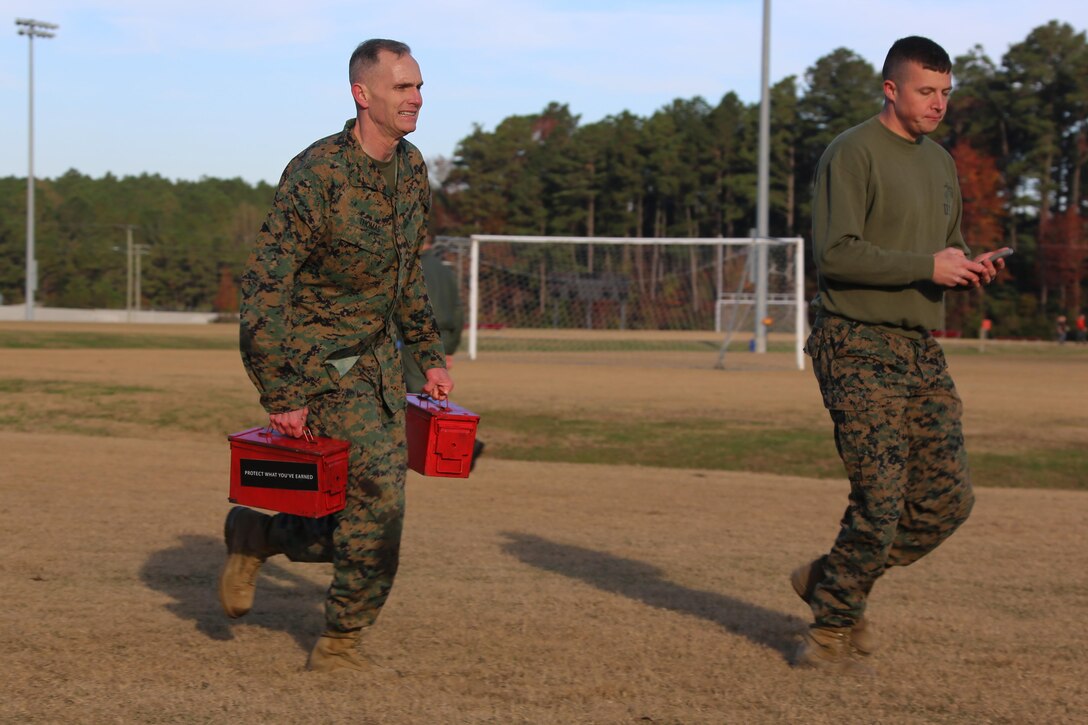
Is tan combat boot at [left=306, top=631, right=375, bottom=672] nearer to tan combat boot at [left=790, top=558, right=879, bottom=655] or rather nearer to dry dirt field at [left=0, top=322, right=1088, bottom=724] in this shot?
dry dirt field at [left=0, top=322, right=1088, bottom=724]

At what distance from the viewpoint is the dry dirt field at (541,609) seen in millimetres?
4129

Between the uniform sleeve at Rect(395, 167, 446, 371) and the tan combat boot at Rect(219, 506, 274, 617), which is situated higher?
the uniform sleeve at Rect(395, 167, 446, 371)

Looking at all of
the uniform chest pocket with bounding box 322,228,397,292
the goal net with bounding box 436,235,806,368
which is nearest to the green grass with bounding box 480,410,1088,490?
the uniform chest pocket with bounding box 322,228,397,292

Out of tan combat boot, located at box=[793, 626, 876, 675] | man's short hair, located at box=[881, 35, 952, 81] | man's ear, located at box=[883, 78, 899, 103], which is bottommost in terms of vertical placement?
tan combat boot, located at box=[793, 626, 876, 675]

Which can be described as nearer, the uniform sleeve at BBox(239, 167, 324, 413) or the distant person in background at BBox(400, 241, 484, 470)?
the uniform sleeve at BBox(239, 167, 324, 413)

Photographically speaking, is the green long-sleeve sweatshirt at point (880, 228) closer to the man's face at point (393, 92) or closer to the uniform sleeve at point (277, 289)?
the man's face at point (393, 92)

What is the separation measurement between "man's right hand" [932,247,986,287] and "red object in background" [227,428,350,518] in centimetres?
200

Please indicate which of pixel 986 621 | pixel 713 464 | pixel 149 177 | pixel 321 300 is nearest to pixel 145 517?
pixel 321 300

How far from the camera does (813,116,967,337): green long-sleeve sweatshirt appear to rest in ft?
14.2

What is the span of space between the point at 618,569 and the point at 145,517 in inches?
120

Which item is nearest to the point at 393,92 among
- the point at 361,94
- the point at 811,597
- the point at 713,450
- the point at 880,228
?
the point at 361,94

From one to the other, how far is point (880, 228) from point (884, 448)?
75 centimetres

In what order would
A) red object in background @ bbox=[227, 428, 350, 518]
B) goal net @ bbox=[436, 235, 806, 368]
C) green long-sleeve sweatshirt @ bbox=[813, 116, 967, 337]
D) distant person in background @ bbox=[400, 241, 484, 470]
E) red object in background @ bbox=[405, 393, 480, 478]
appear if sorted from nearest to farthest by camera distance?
1. red object in background @ bbox=[227, 428, 350, 518]
2. green long-sleeve sweatshirt @ bbox=[813, 116, 967, 337]
3. red object in background @ bbox=[405, 393, 480, 478]
4. distant person in background @ bbox=[400, 241, 484, 470]
5. goal net @ bbox=[436, 235, 806, 368]

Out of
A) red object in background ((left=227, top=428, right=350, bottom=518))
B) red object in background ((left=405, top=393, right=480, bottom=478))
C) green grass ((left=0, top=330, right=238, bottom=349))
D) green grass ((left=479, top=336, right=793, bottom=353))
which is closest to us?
red object in background ((left=227, top=428, right=350, bottom=518))
